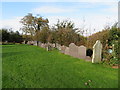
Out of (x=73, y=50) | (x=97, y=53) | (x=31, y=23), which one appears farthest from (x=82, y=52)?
(x=31, y=23)

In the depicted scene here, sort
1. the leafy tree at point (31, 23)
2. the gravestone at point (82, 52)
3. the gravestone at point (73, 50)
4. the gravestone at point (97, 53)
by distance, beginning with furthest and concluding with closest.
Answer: the leafy tree at point (31, 23), the gravestone at point (73, 50), the gravestone at point (82, 52), the gravestone at point (97, 53)

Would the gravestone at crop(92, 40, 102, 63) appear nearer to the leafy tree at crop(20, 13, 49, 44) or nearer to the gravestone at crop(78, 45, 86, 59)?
the gravestone at crop(78, 45, 86, 59)

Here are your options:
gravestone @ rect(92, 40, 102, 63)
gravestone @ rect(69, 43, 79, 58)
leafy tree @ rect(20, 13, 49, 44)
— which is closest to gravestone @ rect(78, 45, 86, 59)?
gravestone @ rect(69, 43, 79, 58)

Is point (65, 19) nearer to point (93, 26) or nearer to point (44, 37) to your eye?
point (44, 37)

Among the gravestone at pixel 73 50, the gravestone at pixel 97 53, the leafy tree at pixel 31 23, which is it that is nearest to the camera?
the gravestone at pixel 97 53

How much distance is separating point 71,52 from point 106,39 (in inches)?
141

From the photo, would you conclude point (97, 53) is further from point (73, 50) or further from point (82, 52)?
point (73, 50)

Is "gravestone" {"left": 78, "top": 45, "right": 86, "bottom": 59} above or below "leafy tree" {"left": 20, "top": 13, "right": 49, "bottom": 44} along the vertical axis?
below

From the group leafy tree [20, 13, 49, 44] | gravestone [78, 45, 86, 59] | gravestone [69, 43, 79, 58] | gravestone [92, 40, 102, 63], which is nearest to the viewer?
gravestone [92, 40, 102, 63]

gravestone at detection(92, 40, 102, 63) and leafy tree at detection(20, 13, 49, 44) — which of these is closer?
gravestone at detection(92, 40, 102, 63)

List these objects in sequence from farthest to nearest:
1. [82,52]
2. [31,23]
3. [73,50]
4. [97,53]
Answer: [31,23] → [73,50] → [82,52] → [97,53]

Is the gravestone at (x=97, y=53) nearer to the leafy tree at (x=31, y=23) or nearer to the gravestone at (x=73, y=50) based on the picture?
the gravestone at (x=73, y=50)

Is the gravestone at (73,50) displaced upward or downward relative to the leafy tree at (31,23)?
downward

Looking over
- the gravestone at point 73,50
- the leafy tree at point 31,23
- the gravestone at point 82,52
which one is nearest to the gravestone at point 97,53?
the gravestone at point 82,52
